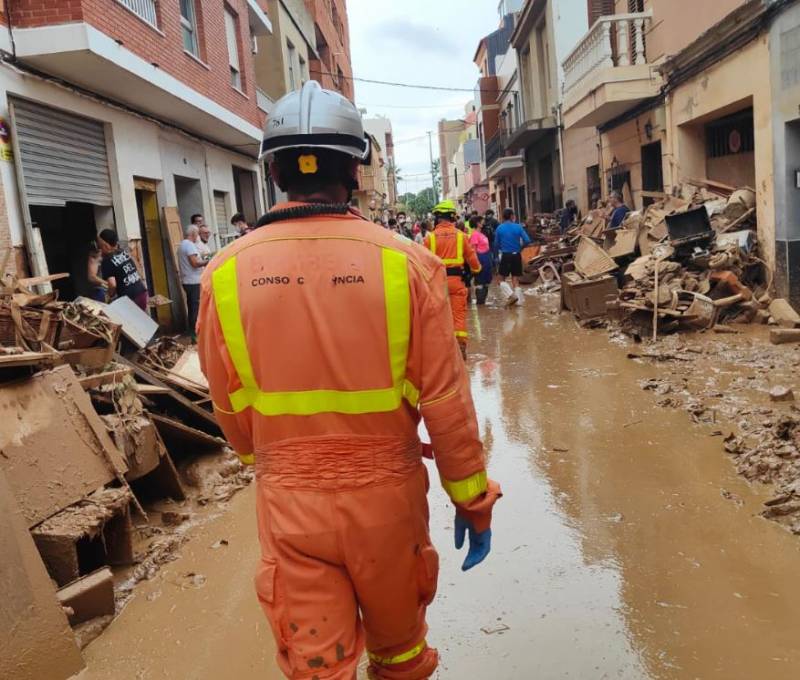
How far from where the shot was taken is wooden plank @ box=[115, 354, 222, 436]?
5.43 meters

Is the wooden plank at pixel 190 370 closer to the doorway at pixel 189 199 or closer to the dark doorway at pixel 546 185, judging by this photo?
the doorway at pixel 189 199

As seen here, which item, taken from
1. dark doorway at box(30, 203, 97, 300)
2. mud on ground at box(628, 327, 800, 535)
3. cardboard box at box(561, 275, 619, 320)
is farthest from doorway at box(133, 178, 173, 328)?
mud on ground at box(628, 327, 800, 535)

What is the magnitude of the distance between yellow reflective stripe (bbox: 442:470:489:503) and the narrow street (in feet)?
3.50

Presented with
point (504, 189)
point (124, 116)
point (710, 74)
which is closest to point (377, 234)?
point (124, 116)

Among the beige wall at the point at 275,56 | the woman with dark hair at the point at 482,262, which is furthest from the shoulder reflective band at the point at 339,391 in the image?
the beige wall at the point at 275,56

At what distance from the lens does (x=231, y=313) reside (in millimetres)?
1959

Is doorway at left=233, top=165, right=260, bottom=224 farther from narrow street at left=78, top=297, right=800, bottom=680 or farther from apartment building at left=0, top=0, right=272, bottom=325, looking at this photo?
narrow street at left=78, top=297, right=800, bottom=680

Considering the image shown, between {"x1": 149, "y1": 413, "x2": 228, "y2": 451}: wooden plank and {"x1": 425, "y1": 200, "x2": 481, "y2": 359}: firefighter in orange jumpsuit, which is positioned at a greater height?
{"x1": 425, "y1": 200, "x2": 481, "y2": 359}: firefighter in orange jumpsuit

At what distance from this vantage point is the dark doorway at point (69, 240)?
10.3 meters

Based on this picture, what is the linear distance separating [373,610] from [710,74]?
1174 cm

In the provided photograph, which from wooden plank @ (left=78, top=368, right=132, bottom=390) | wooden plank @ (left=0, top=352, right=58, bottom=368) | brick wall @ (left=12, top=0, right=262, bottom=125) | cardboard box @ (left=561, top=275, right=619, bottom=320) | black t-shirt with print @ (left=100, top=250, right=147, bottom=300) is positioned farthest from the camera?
cardboard box @ (left=561, top=275, right=619, bottom=320)

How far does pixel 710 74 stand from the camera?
11.5m

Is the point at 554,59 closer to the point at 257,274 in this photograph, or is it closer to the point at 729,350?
the point at 729,350

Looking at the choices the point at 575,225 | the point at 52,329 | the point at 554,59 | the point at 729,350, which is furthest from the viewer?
the point at 554,59
